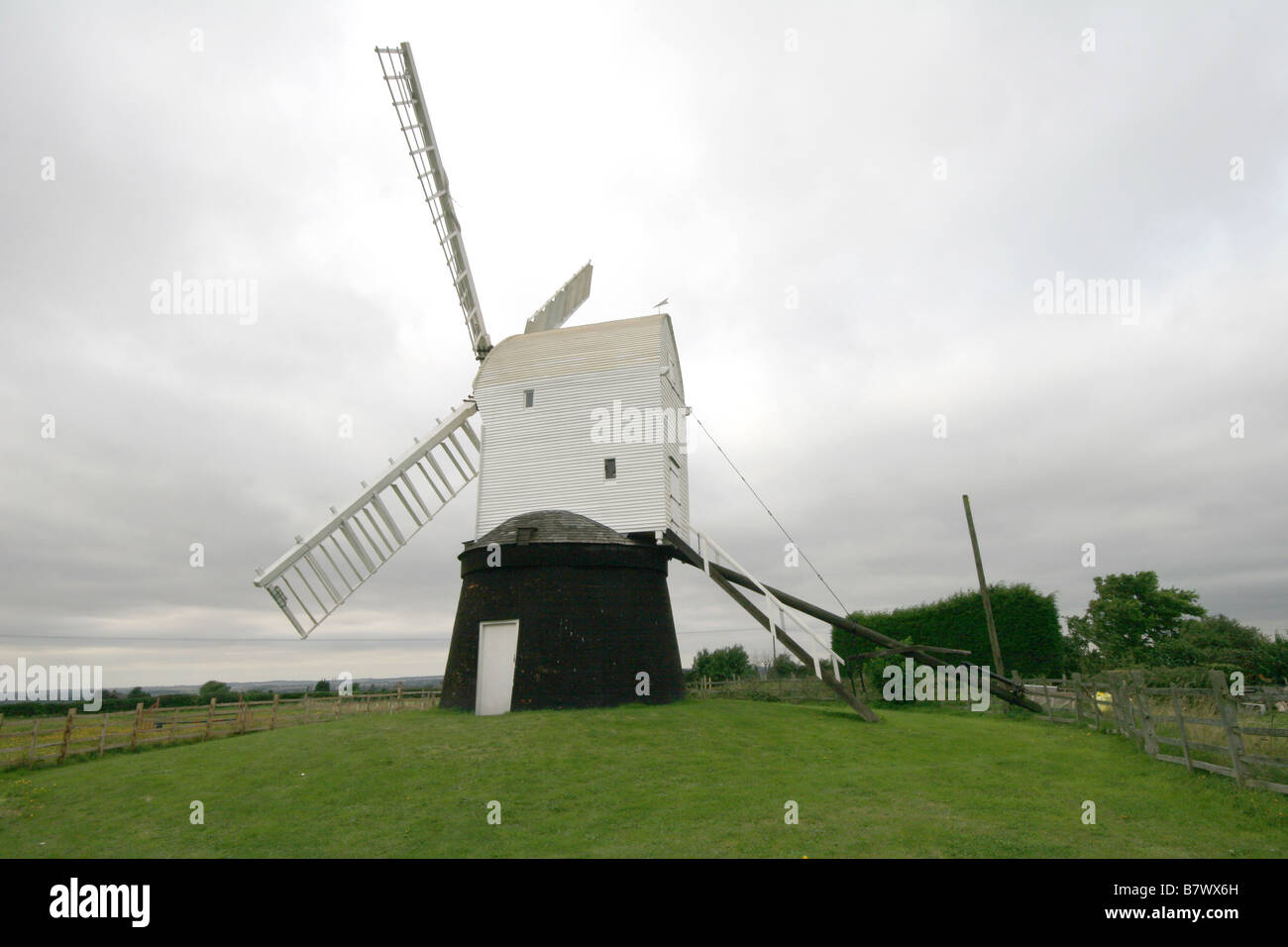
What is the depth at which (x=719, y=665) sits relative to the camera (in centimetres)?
4203

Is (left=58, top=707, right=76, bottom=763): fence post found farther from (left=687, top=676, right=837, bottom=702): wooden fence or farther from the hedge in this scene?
the hedge

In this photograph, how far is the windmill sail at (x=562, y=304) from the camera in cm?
2230

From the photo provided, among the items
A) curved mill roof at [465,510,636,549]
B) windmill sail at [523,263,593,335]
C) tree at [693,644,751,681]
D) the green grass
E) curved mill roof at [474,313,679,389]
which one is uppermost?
windmill sail at [523,263,593,335]

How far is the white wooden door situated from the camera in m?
15.9

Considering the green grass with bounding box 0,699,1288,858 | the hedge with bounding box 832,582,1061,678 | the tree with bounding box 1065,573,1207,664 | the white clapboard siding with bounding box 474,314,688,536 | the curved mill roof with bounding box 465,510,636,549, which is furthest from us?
the tree with bounding box 1065,573,1207,664

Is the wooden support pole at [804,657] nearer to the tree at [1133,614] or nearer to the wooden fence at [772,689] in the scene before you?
the wooden fence at [772,689]

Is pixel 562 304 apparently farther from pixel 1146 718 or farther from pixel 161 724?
pixel 1146 718

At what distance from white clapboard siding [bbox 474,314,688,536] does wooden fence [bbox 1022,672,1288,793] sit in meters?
10.2

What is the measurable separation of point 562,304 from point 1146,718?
19.6 meters

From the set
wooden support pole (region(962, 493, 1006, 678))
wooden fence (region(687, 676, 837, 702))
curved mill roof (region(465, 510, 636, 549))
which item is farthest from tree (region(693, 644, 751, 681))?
curved mill roof (region(465, 510, 636, 549))

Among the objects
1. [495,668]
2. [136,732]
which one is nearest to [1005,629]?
[495,668]

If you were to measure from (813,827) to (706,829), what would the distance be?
1.26 m

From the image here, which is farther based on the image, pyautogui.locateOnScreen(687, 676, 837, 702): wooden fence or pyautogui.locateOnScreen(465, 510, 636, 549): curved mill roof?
pyautogui.locateOnScreen(687, 676, 837, 702): wooden fence
